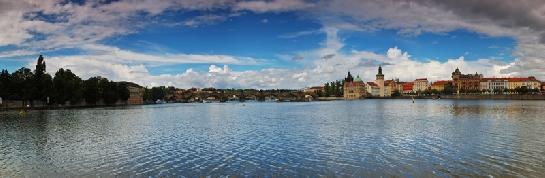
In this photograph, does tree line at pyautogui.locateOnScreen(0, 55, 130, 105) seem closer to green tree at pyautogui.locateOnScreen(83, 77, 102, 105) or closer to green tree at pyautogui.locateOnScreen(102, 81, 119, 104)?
green tree at pyautogui.locateOnScreen(83, 77, 102, 105)

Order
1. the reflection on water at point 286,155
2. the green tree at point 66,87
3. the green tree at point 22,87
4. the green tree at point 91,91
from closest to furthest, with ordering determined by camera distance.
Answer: the reflection on water at point 286,155 → the green tree at point 22,87 → the green tree at point 66,87 → the green tree at point 91,91

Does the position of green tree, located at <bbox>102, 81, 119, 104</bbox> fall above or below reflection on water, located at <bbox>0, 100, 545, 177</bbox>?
above

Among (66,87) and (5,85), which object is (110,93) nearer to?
(66,87)

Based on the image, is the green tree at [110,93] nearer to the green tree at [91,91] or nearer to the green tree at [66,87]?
the green tree at [91,91]

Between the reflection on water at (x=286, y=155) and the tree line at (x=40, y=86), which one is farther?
the tree line at (x=40, y=86)

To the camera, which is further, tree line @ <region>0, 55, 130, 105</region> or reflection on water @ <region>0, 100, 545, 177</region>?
tree line @ <region>0, 55, 130, 105</region>

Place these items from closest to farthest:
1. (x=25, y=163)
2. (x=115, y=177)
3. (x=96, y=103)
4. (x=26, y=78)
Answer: (x=115, y=177) → (x=25, y=163) → (x=26, y=78) → (x=96, y=103)

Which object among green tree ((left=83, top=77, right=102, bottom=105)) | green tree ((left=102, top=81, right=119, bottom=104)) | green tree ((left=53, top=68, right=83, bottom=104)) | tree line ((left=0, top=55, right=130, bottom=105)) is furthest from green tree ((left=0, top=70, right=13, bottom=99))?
green tree ((left=102, top=81, right=119, bottom=104))

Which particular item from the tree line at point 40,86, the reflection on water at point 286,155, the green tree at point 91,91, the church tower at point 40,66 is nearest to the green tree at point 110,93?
the green tree at point 91,91

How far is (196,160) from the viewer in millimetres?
27547

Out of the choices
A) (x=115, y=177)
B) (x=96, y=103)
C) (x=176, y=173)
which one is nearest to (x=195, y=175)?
(x=176, y=173)

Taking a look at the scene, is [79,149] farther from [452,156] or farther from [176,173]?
[452,156]

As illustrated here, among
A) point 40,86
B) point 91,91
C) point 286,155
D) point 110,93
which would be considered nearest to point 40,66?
point 40,86

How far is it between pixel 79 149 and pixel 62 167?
8.33 meters
